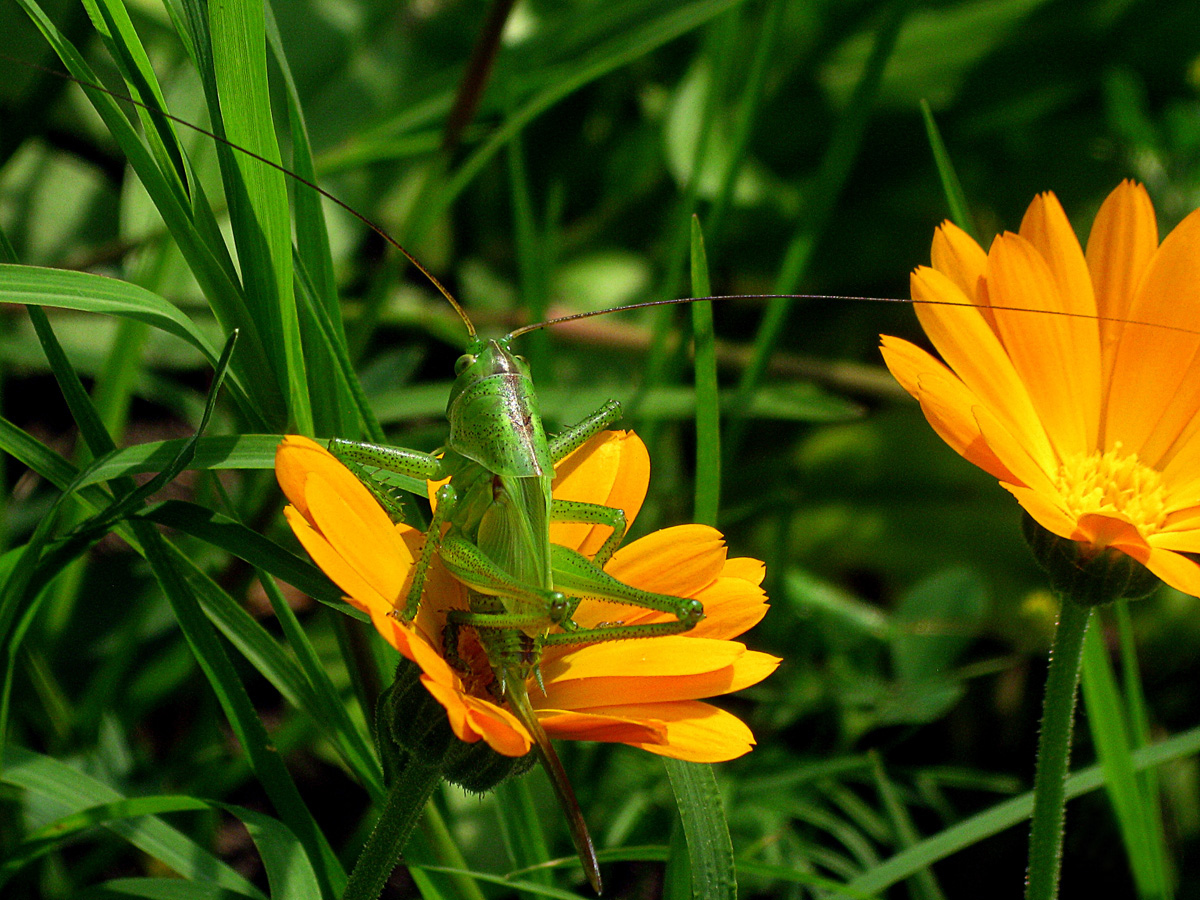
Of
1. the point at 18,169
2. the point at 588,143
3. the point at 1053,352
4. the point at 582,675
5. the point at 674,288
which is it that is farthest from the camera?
the point at 588,143

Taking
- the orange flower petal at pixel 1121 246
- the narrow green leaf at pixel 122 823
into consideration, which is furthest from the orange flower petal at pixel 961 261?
the narrow green leaf at pixel 122 823

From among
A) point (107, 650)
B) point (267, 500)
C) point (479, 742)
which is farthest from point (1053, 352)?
point (107, 650)

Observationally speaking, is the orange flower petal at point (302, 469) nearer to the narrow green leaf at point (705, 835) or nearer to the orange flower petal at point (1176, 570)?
the narrow green leaf at point (705, 835)

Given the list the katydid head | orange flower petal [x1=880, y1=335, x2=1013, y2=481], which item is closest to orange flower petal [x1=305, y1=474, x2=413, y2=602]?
the katydid head

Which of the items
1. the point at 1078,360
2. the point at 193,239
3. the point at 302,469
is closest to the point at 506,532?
the point at 302,469

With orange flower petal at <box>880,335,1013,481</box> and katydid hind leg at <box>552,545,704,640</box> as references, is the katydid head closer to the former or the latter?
katydid hind leg at <box>552,545,704,640</box>

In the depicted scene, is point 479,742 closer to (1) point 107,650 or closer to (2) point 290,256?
(2) point 290,256

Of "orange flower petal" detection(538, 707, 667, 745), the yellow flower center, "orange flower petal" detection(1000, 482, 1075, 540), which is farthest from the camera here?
the yellow flower center

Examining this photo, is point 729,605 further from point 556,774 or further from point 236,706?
point 236,706
